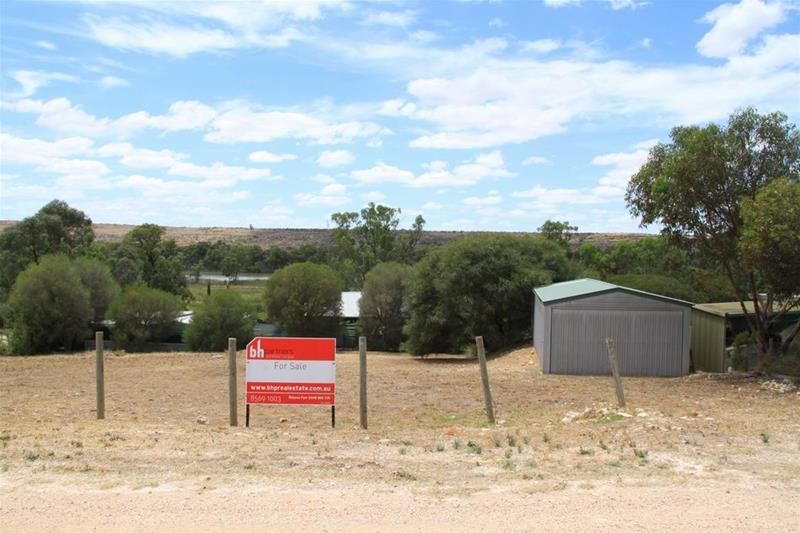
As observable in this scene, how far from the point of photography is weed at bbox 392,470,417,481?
7324mm

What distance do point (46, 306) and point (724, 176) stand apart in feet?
118

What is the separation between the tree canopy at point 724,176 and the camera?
17.7 meters

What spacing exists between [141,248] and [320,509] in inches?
2359

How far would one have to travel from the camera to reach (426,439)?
976 cm

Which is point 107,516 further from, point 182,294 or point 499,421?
point 182,294

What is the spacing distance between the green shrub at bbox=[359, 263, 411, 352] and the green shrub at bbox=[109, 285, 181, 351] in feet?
39.4

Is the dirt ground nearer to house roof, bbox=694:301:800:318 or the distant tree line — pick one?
the distant tree line

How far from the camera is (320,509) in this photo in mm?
6266

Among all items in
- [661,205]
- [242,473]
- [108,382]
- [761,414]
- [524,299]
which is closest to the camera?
[242,473]

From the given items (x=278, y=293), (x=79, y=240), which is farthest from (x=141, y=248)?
(x=278, y=293)

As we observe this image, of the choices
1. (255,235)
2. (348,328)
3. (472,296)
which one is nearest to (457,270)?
(472,296)

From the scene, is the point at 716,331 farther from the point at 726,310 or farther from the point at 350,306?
the point at 350,306

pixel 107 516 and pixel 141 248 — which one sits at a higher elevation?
pixel 141 248

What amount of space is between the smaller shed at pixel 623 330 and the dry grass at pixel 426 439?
9.13 feet
